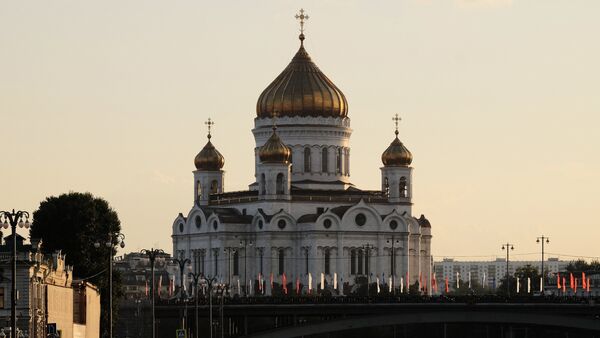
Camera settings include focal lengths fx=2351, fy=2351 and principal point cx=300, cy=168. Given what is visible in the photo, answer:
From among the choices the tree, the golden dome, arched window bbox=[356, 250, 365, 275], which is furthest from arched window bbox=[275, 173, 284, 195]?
the tree

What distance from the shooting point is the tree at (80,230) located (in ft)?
407

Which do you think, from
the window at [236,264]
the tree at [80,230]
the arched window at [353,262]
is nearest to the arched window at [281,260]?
the window at [236,264]

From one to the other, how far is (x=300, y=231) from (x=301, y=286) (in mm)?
5101

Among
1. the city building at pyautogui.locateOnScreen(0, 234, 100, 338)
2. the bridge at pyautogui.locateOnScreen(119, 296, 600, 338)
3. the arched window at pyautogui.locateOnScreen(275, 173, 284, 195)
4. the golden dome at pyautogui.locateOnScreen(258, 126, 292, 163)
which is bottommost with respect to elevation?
the bridge at pyautogui.locateOnScreen(119, 296, 600, 338)

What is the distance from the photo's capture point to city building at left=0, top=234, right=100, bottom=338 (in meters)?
89.8

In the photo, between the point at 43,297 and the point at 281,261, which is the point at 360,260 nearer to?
the point at 281,261

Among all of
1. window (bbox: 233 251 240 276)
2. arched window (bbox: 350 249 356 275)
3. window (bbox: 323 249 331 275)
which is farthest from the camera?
window (bbox: 233 251 240 276)

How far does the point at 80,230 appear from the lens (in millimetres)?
126500

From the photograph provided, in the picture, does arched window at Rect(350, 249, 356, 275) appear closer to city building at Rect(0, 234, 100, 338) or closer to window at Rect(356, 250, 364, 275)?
window at Rect(356, 250, 364, 275)

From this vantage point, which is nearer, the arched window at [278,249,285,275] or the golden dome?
the arched window at [278,249,285,275]

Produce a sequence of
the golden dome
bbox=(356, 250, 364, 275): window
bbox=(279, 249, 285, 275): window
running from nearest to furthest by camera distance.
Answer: bbox=(279, 249, 285, 275): window → the golden dome → bbox=(356, 250, 364, 275): window

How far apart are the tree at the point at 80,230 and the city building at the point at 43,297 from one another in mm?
14176

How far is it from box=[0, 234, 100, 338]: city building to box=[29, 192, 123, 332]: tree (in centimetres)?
1418

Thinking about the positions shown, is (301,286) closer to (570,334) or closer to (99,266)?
(570,334)
